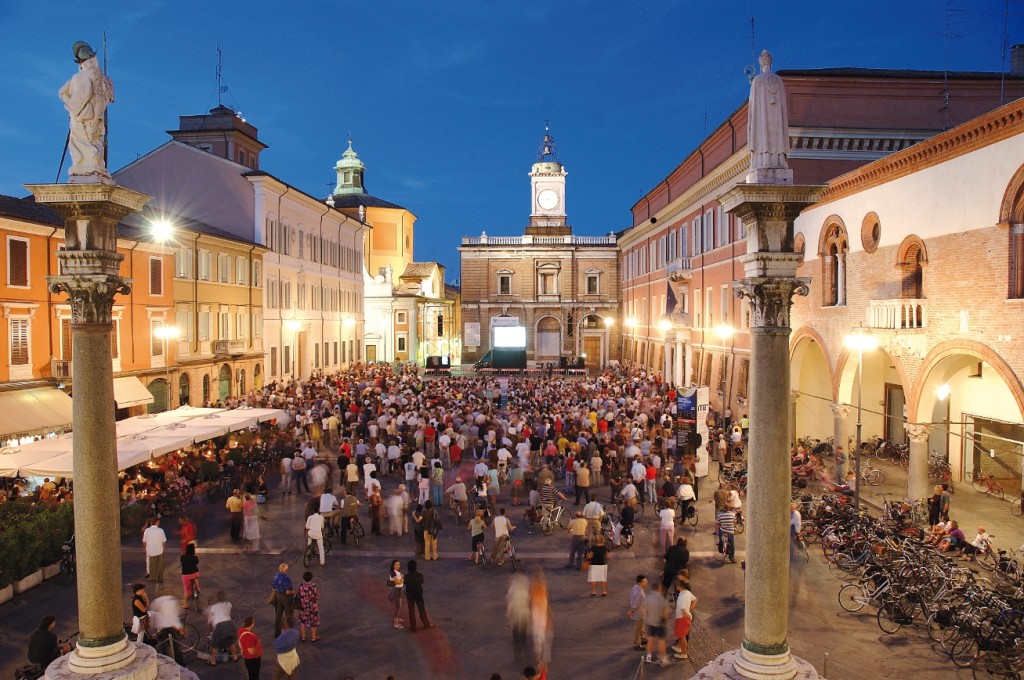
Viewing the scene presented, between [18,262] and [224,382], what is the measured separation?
12582 millimetres

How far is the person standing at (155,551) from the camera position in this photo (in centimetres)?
1341

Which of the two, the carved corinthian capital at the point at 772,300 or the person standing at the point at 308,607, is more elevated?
the carved corinthian capital at the point at 772,300

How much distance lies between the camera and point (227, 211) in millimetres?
37500

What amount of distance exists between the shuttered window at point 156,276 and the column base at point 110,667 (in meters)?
21.1

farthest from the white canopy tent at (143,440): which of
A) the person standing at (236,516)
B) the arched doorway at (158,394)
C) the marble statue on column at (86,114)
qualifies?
the marble statue on column at (86,114)

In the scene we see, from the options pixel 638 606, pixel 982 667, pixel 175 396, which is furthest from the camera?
pixel 175 396

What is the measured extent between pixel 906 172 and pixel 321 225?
1467 inches

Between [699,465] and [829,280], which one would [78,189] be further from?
[829,280]

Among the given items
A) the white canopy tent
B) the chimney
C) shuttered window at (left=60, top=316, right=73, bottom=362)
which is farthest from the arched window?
shuttered window at (left=60, top=316, right=73, bottom=362)

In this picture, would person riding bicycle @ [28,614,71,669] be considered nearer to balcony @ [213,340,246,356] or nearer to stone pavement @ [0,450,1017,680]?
stone pavement @ [0,450,1017,680]

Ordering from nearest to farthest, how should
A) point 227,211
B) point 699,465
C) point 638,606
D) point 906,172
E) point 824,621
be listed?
point 638,606 < point 824,621 < point 906,172 < point 699,465 < point 227,211

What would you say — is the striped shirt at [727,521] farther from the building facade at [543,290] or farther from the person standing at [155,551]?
the building facade at [543,290]

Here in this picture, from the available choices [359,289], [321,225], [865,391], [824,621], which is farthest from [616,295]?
[824,621]

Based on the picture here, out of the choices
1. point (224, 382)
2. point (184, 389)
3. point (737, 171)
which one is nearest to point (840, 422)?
point (737, 171)
